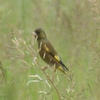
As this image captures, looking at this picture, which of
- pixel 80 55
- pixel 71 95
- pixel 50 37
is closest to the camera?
pixel 71 95

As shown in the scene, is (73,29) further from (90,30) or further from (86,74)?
(86,74)

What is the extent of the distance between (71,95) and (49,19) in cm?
468

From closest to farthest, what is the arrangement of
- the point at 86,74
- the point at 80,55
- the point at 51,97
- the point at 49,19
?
the point at 51,97 < the point at 86,74 < the point at 80,55 < the point at 49,19

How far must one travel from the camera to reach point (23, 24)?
6.10 meters

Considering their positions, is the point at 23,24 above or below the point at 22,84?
above

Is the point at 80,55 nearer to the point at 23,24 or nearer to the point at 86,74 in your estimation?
the point at 23,24

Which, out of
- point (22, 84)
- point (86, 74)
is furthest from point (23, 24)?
point (22, 84)

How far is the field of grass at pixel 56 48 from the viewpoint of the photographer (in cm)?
386

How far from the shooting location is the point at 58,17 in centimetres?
773

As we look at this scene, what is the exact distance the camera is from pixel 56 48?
710 centimetres

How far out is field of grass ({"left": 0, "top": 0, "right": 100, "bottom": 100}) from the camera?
386 centimetres

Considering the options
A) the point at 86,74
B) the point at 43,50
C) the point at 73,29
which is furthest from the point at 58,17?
the point at 86,74

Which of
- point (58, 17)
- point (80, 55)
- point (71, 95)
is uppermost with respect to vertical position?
point (58, 17)

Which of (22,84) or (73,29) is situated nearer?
(22,84)
